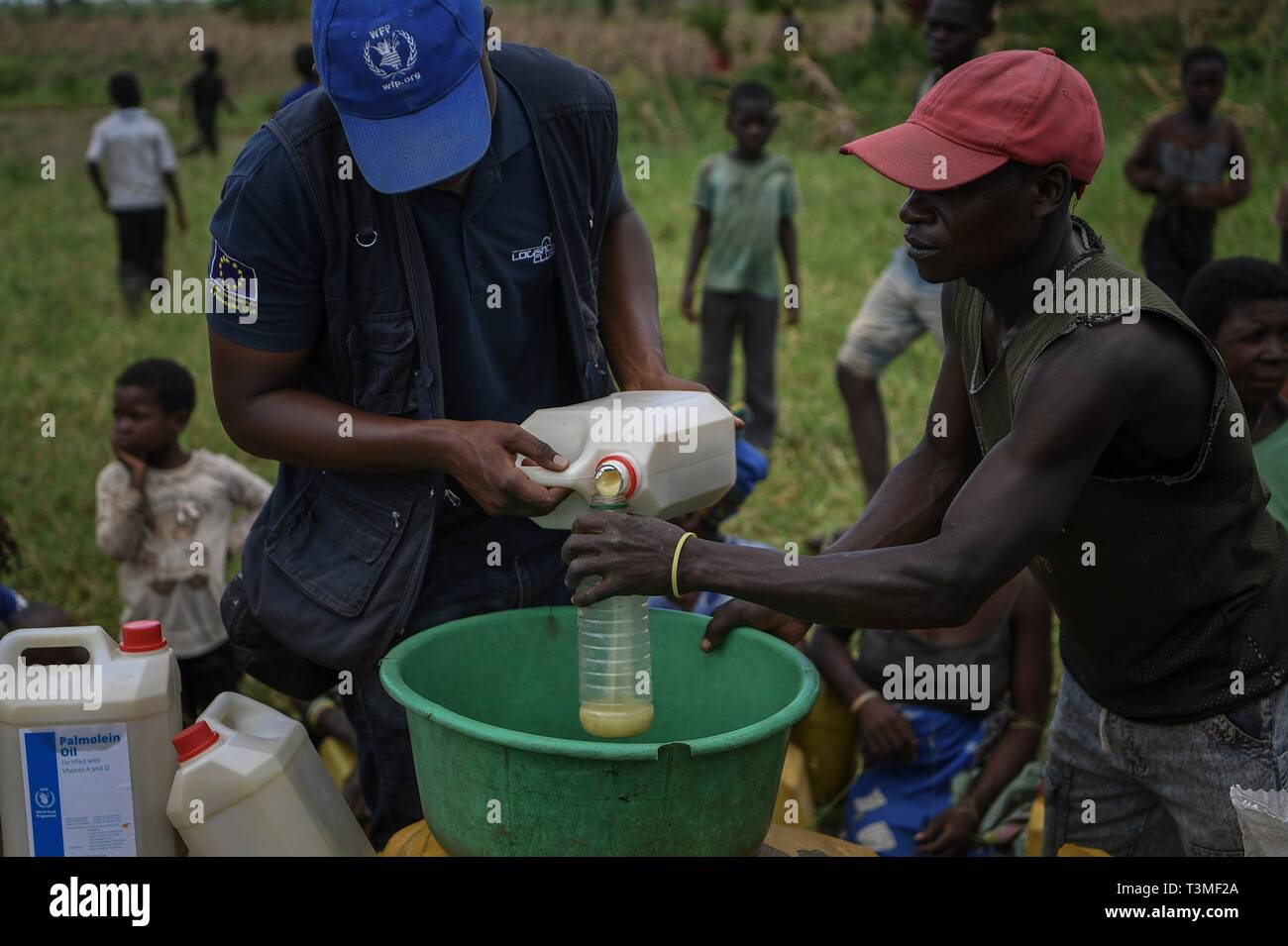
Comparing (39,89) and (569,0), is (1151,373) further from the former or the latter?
(569,0)

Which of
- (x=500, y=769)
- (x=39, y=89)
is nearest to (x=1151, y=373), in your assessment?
(x=500, y=769)

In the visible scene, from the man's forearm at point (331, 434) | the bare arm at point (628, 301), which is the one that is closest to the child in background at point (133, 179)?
the bare arm at point (628, 301)

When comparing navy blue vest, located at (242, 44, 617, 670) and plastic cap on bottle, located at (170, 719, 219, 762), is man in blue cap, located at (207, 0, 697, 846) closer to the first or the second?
navy blue vest, located at (242, 44, 617, 670)

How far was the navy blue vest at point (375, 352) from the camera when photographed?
2.34m

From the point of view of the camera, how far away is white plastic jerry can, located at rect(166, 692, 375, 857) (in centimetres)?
218

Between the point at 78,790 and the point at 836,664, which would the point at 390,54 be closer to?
the point at 78,790

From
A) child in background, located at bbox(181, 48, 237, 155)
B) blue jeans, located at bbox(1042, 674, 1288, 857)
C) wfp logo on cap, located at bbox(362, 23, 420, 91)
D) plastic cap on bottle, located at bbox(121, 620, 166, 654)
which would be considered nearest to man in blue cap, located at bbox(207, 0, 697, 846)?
wfp logo on cap, located at bbox(362, 23, 420, 91)

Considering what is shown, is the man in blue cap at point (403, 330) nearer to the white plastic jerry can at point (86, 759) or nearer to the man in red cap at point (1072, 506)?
the white plastic jerry can at point (86, 759)

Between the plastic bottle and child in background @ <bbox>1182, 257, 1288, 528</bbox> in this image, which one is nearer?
the plastic bottle

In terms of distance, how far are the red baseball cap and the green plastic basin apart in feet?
2.59

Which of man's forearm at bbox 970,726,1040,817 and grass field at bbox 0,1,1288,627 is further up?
grass field at bbox 0,1,1288,627

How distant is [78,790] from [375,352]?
2.82 ft

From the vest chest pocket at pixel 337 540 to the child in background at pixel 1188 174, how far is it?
15.6ft

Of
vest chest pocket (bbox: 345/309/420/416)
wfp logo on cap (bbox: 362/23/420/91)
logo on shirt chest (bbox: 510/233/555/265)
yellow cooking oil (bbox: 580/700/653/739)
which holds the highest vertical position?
wfp logo on cap (bbox: 362/23/420/91)
